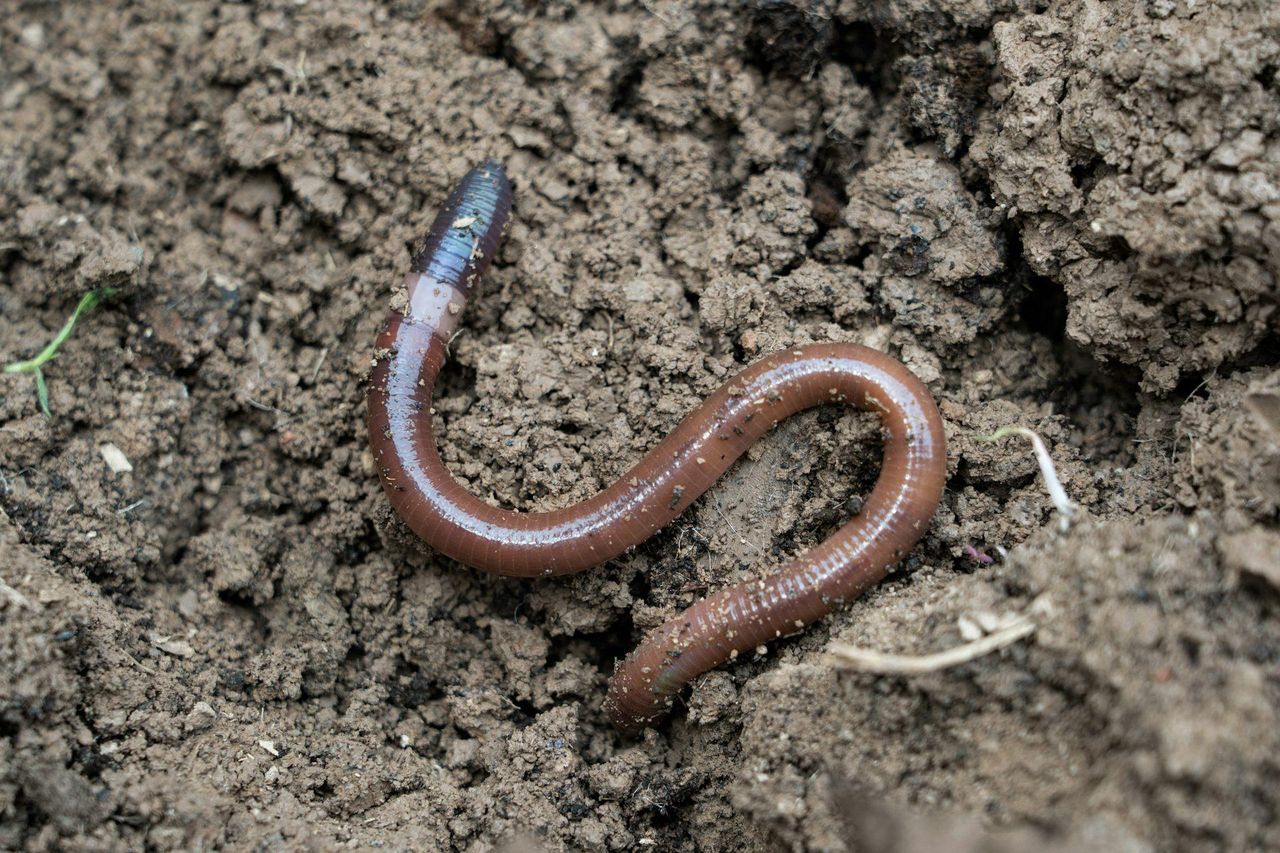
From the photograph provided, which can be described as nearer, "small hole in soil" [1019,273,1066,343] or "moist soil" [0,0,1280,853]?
"moist soil" [0,0,1280,853]

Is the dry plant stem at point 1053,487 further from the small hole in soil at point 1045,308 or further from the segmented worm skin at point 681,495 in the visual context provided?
the small hole in soil at point 1045,308

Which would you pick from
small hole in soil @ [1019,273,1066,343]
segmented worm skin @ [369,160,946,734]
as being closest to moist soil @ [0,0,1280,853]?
small hole in soil @ [1019,273,1066,343]

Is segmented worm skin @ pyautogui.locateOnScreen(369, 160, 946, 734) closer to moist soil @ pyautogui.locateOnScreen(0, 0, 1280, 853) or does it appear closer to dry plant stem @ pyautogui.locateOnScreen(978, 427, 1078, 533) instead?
moist soil @ pyautogui.locateOnScreen(0, 0, 1280, 853)

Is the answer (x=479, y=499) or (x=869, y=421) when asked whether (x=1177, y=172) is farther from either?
(x=479, y=499)

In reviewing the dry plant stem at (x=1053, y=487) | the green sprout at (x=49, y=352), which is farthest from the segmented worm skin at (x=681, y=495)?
the green sprout at (x=49, y=352)

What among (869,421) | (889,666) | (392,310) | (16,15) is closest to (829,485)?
(869,421)
